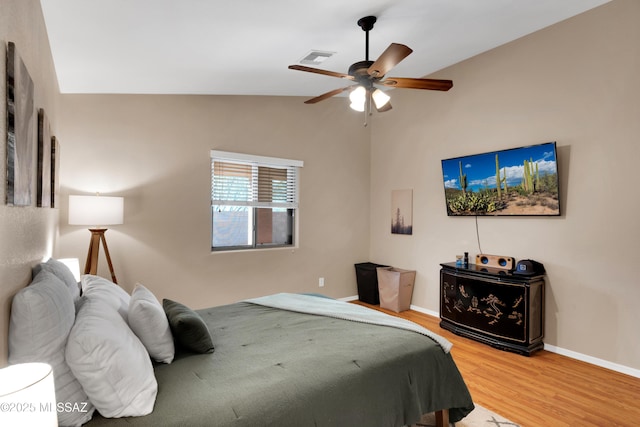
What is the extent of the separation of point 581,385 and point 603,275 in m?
0.99

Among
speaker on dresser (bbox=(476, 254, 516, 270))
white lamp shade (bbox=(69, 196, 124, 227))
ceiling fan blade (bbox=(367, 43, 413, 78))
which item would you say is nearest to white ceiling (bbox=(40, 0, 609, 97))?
ceiling fan blade (bbox=(367, 43, 413, 78))

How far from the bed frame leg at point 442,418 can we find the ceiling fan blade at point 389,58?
7.17 ft

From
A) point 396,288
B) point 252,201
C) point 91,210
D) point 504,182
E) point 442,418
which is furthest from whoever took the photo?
point 396,288

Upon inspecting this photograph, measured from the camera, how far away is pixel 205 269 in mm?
4238

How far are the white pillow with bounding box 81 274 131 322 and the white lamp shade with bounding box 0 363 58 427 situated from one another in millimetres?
769

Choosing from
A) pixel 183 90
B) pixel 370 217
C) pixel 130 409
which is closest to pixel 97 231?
pixel 183 90

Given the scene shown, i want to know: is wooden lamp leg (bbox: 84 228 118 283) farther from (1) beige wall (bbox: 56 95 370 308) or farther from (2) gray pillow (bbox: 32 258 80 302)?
(2) gray pillow (bbox: 32 258 80 302)

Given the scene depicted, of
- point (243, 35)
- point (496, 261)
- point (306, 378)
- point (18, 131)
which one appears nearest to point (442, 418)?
point (306, 378)

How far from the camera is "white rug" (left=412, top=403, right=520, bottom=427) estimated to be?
91.0 inches

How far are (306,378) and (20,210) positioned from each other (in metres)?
1.43

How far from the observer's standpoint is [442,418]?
2156mm

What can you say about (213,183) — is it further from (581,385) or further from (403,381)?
(581,385)

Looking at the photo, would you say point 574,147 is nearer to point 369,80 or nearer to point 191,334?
point 369,80

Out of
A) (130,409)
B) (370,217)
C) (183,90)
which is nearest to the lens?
(130,409)
